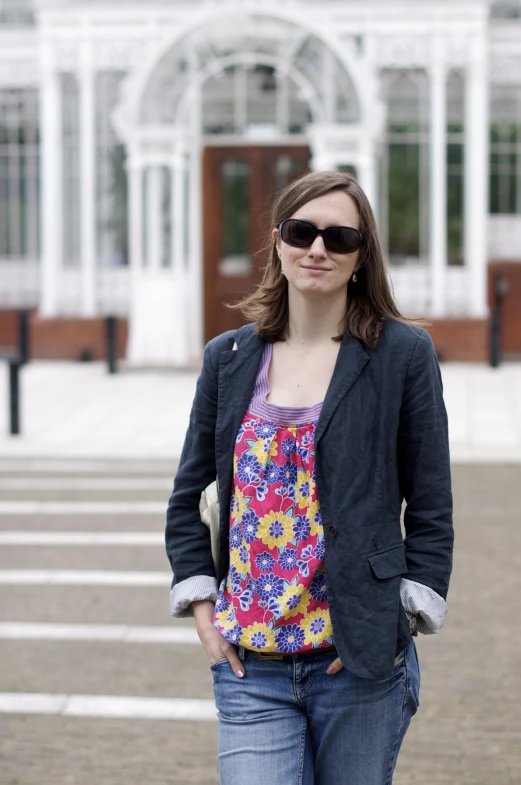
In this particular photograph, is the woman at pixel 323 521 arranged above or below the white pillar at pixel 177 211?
below

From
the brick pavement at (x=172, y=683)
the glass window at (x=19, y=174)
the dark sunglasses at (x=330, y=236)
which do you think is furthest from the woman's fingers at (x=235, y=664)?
the glass window at (x=19, y=174)

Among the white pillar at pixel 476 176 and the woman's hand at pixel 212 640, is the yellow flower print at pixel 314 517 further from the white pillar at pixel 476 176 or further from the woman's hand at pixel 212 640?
the white pillar at pixel 476 176

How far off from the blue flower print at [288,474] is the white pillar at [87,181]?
17039mm

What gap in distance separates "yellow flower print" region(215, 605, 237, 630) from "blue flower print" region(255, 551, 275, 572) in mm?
132

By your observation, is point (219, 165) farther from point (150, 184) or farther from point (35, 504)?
point (35, 504)

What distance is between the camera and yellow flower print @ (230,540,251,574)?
3.06m

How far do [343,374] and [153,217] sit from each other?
16.1 metres

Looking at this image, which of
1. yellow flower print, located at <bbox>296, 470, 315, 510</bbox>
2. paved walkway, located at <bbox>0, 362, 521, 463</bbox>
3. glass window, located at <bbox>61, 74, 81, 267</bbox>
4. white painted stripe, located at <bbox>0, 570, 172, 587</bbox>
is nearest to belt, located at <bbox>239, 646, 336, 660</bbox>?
yellow flower print, located at <bbox>296, 470, 315, 510</bbox>

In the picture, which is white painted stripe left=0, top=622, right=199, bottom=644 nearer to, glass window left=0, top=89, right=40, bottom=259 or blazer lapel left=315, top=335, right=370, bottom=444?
blazer lapel left=315, top=335, right=370, bottom=444

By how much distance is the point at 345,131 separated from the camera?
18.2 m

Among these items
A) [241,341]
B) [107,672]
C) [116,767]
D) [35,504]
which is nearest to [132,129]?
[35,504]

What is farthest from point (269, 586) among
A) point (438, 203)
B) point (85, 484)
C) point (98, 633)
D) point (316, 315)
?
point (438, 203)

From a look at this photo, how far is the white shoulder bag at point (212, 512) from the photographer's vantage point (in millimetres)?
3168

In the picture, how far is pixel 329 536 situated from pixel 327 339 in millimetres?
526
